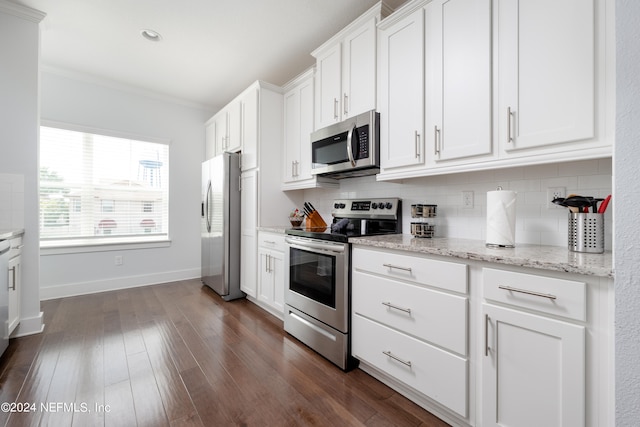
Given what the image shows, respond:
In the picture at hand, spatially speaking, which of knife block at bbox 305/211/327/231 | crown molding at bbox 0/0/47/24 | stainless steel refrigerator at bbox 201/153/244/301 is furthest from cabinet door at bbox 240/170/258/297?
crown molding at bbox 0/0/47/24

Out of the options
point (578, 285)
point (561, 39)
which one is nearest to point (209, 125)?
point (561, 39)

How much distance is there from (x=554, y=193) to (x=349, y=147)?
131cm

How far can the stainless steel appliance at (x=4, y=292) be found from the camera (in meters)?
1.84

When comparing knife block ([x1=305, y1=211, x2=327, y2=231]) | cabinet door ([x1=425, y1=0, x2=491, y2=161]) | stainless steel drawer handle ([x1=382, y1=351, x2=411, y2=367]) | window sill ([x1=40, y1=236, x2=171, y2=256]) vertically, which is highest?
cabinet door ([x1=425, y1=0, x2=491, y2=161])

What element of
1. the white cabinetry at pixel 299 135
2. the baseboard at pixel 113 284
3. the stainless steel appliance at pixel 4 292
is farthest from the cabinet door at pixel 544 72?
the baseboard at pixel 113 284

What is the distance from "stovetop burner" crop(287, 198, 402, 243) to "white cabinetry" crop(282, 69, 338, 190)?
0.35 meters

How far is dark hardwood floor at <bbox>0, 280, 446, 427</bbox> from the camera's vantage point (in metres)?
1.43

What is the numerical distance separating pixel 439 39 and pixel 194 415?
2524mm

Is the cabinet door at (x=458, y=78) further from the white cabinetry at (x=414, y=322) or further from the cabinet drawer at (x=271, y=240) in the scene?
the cabinet drawer at (x=271, y=240)

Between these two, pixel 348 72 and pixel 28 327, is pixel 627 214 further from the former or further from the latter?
pixel 28 327

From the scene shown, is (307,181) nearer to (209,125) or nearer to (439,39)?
(439,39)

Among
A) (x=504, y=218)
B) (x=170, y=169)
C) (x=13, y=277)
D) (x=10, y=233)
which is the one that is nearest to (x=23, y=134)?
(x=10, y=233)

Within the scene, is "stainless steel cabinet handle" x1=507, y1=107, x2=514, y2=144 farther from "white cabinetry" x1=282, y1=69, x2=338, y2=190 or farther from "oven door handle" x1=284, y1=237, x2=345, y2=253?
"white cabinetry" x1=282, y1=69, x2=338, y2=190

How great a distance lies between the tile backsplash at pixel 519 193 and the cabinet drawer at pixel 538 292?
0.60 meters
